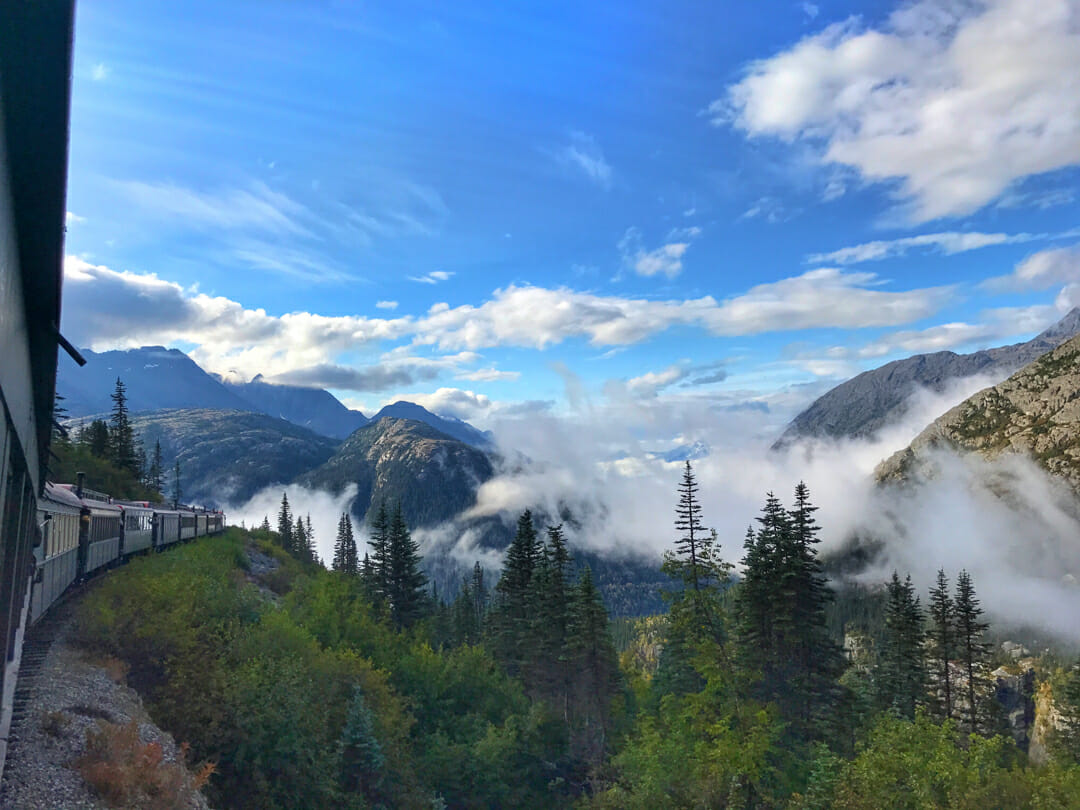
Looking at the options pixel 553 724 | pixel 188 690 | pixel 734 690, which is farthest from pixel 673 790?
pixel 188 690

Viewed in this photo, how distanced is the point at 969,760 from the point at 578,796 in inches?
1056

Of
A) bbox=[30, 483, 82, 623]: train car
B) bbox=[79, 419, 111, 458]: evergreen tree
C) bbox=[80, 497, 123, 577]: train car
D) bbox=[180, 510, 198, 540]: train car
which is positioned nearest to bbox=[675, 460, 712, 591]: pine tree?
bbox=[30, 483, 82, 623]: train car

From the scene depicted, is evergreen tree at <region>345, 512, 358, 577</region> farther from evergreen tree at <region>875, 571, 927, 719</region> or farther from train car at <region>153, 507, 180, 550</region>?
evergreen tree at <region>875, 571, 927, 719</region>

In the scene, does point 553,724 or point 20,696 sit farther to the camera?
point 553,724

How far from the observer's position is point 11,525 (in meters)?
8.62

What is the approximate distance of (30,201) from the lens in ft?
14.9

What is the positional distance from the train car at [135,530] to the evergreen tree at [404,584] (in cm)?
2603

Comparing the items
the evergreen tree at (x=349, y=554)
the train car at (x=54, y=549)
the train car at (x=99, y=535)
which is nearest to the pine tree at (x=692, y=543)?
the train car at (x=54, y=549)

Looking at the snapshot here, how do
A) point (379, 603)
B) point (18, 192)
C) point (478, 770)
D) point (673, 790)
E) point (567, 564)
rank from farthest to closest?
point (379, 603)
point (567, 564)
point (478, 770)
point (673, 790)
point (18, 192)

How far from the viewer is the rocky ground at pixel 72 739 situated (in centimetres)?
1293

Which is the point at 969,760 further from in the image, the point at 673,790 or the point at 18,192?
the point at 18,192

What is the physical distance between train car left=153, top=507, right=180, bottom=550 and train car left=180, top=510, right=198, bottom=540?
222 cm

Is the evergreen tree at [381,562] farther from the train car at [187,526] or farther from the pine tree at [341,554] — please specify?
the pine tree at [341,554]

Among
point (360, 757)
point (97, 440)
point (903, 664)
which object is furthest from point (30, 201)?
point (97, 440)
